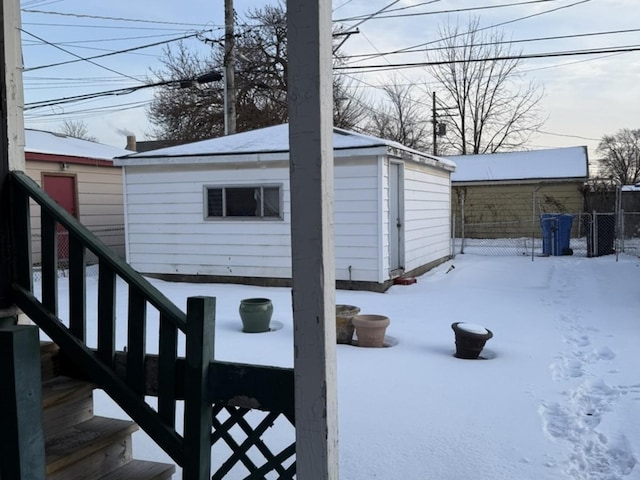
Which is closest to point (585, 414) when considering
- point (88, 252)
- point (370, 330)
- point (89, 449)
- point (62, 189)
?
point (370, 330)

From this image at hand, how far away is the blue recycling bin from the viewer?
1584cm

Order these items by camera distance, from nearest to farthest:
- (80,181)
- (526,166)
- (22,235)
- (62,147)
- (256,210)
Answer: (22,235) < (256,210) < (80,181) < (62,147) < (526,166)

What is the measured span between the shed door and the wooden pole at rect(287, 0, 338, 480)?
27.6 feet

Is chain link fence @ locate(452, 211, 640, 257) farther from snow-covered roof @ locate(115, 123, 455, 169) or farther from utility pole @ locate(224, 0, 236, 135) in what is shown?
utility pole @ locate(224, 0, 236, 135)

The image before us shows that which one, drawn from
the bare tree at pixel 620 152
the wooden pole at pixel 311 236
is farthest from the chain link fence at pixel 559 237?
the bare tree at pixel 620 152

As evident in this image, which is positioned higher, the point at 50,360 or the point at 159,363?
the point at 159,363

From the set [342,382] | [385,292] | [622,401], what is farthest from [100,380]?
[385,292]

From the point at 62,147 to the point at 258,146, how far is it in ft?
23.9

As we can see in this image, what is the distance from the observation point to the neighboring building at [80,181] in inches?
531

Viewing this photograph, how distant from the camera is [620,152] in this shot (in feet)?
138

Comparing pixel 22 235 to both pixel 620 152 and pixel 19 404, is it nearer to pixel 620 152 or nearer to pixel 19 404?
pixel 19 404

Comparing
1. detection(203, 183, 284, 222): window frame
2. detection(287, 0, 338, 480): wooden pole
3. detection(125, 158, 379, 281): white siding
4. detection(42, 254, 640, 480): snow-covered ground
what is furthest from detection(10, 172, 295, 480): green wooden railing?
detection(203, 183, 284, 222): window frame

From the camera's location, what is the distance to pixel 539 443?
12.0 feet

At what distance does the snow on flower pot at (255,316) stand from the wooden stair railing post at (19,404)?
516 cm
